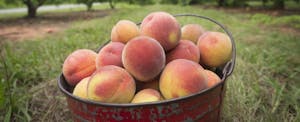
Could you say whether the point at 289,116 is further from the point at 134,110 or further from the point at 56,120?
the point at 56,120

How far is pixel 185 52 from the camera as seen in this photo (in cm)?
108

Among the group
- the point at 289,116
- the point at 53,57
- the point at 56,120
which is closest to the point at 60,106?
→ the point at 56,120

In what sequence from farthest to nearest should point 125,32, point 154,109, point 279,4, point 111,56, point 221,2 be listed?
point 221,2 < point 279,4 < point 125,32 < point 111,56 < point 154,109

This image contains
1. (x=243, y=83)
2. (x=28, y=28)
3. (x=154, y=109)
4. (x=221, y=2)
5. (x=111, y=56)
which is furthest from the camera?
(x=221, y=2)

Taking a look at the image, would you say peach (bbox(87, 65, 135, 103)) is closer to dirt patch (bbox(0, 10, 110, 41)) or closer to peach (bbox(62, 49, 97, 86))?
peach (bbox(62, 49, 97, 86))

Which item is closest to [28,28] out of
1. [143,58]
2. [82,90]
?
[82,90]

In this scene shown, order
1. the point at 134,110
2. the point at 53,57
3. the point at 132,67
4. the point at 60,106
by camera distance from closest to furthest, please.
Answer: the point at 134,110 < the point at 132,67 < the point at 60,106 < the point at 53,57

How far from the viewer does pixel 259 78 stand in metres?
2.40

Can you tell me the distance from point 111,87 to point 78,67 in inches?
11.0

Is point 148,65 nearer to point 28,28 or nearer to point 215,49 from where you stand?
point 215,49

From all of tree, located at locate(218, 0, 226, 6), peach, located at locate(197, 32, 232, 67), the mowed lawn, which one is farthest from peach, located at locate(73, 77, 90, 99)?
tree, located at locate(218, 0, 226, 6)

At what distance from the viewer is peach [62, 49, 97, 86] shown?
112cm

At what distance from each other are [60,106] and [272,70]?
6.13 ft

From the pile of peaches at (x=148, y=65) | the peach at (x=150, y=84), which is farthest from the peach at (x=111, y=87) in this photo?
the peach at (x=150, y=84)
